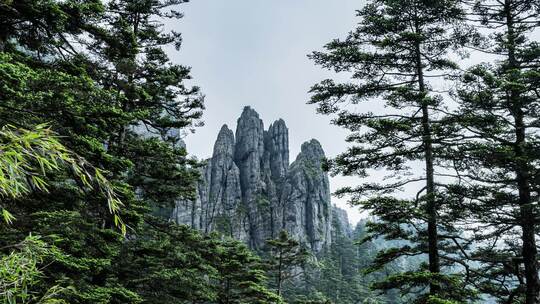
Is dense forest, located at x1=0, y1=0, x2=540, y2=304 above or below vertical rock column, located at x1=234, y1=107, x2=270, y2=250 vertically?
below

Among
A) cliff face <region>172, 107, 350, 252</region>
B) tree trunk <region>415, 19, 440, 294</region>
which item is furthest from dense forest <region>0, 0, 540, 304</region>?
cliff face <region>172, 107, 350, 252</region>

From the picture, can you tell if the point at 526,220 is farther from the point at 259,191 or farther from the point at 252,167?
the point at 252,167

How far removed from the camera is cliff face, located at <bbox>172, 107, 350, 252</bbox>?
67.8m

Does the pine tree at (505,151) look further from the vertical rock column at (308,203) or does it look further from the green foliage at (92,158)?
the vertical rock column at (308,203)

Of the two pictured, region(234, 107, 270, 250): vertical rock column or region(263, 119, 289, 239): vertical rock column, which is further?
region(263, 119, 289, 239): vertical rock column

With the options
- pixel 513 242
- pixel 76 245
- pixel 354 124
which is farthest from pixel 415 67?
pixel 76 245

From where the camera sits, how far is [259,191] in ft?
237

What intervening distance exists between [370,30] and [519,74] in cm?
382

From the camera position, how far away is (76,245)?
8.07m

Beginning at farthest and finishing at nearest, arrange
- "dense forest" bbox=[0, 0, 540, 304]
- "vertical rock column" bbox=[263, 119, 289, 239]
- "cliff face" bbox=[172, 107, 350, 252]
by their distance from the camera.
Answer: "vertical rock column" bbox=[263, 119, 289, 239]
"cliff face" bbox=[172, 107, 350, 252]
"dense forest" bbox=[0, 0, 540, 304]

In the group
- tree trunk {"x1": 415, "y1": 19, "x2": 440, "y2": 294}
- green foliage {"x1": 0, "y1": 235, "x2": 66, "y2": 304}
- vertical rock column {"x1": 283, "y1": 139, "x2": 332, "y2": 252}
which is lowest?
green foliage {"x1": 0, "y1": 235, "x2": 66, "y2": 304}

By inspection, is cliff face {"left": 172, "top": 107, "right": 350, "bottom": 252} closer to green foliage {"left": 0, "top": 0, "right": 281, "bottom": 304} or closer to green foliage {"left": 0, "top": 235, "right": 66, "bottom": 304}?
green foliage {"left": 0, "top": 0, "right": 281, "bottom": 304}

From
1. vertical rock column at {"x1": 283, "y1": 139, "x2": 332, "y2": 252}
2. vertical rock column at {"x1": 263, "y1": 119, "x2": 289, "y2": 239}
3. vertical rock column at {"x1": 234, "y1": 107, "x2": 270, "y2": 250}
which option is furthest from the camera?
vertical rock column at {"x1": 283, "y1": 139, "x2": 332, "y2": 252}

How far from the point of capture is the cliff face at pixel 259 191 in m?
67.8
